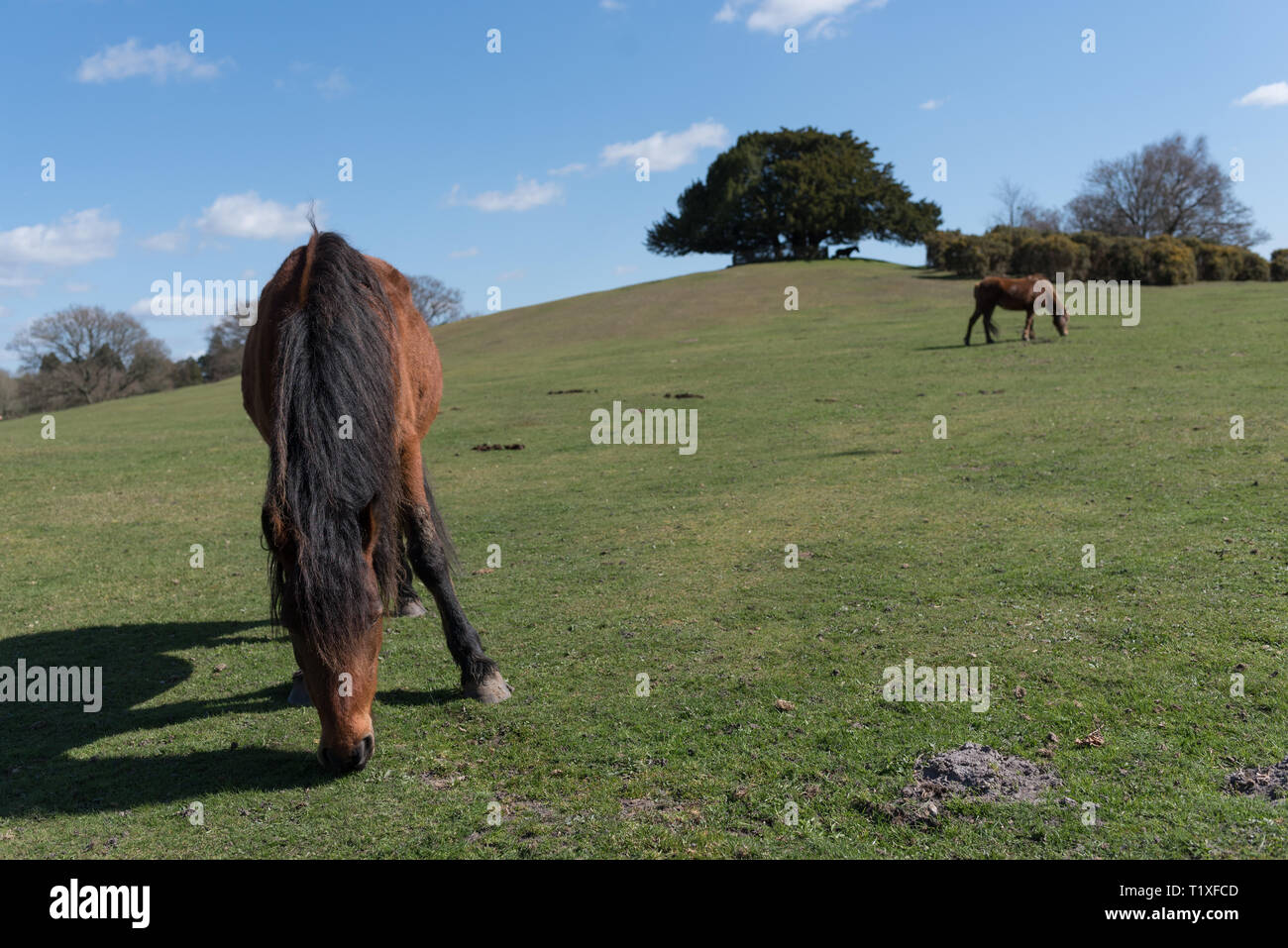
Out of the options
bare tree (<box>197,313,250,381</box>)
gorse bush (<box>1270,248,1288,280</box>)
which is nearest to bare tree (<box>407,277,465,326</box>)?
bare tree (<box>197,313,250,381</box>)

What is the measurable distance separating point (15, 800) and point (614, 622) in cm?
373

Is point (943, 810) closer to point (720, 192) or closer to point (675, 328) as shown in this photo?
point (675, 328)

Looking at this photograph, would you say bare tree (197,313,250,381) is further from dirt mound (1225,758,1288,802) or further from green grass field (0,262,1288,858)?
dirt mound (1225,758,1288,802)

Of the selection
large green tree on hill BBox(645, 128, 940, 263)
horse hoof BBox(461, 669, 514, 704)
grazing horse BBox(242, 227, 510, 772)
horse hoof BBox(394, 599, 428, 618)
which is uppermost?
large green tree on hill BBox(645, 128, 940, 263)

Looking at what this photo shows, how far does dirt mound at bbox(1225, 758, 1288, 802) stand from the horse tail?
3810 millimetres

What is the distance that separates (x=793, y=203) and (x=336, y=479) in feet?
227

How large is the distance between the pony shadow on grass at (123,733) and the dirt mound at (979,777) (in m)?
2.96

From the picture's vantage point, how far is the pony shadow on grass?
171 inches

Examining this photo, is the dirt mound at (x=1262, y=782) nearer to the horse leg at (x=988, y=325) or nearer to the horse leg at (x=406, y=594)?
the horse leg at (x=406, y=594)

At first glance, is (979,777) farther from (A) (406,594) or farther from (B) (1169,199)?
(B) (1169,199)

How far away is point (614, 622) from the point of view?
657cm

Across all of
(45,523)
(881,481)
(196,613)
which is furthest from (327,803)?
(45,523)

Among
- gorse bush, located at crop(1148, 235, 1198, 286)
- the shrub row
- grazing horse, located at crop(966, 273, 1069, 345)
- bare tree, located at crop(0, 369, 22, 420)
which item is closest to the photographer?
grazing horse, located at crop(966, 273, 1069, 345)
